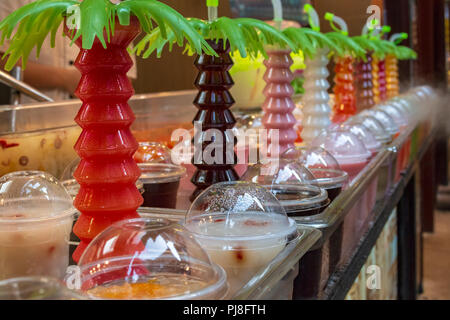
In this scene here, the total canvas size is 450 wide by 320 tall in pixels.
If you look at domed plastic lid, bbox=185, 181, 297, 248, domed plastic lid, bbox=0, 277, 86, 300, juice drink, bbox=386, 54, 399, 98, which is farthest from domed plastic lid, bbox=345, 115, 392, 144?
juice drink, bbox=386, 54, 399, 98

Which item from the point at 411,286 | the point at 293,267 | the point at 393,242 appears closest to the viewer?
the point at 293,267

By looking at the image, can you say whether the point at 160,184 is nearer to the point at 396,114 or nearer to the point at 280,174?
the point at 280,174

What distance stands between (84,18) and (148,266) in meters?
0.28

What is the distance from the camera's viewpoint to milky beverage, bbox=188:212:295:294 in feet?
2.22

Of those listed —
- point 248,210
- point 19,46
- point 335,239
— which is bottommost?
point 335,239

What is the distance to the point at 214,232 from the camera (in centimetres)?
73

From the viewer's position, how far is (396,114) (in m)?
2.44

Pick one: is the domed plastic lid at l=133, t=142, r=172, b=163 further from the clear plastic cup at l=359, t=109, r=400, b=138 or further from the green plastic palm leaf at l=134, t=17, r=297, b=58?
the clear plastic cup at l=359, t=109, r=400, b=138

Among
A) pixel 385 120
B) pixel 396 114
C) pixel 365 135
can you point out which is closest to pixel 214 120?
pixel 365 135

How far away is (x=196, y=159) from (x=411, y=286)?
5.96 feet

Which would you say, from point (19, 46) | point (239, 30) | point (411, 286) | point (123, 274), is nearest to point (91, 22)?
point (19, 46)

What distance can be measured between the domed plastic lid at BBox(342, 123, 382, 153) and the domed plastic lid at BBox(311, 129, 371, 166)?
101 mm

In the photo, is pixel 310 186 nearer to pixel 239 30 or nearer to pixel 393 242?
pixel 239 30

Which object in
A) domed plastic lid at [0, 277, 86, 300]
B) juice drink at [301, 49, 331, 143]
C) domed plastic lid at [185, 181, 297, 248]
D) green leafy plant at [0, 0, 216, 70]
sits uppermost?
green leafy plant at [0, 0, 216, 70]
